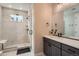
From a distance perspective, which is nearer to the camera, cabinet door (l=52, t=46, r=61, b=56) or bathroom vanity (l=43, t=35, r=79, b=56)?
bathroom vanity (l=43, t=35, r=79, b=56)

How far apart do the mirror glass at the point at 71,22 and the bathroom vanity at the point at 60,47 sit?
288 mm

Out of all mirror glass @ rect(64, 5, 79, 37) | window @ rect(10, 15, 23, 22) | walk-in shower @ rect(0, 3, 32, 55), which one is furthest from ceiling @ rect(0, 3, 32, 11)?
mirror glass @ rect(64, 5, 79, 37)

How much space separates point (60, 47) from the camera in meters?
2.29

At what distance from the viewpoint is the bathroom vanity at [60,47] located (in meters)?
1.94

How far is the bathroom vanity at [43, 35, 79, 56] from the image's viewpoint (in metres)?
1.94

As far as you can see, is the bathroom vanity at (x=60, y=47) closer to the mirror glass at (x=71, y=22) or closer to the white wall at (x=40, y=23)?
the white wall at (x=40, y=23)

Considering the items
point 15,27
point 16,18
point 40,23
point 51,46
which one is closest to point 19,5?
point 16,18

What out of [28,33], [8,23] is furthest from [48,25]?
[8,23]

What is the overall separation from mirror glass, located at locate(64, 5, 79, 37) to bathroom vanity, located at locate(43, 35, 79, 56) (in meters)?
0.29

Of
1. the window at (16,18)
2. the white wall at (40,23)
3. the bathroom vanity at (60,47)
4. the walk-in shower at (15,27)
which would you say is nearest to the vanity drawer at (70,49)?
the bathroom vanity at (60,47)

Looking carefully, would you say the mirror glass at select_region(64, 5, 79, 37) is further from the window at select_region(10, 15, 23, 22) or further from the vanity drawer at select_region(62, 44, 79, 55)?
the window at select_region(10, 15, 23, 22)

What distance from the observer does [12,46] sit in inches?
80.8

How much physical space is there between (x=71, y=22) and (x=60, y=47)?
22.9 inches

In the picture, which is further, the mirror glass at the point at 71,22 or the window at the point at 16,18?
the mirror glass at the point at 71,22
